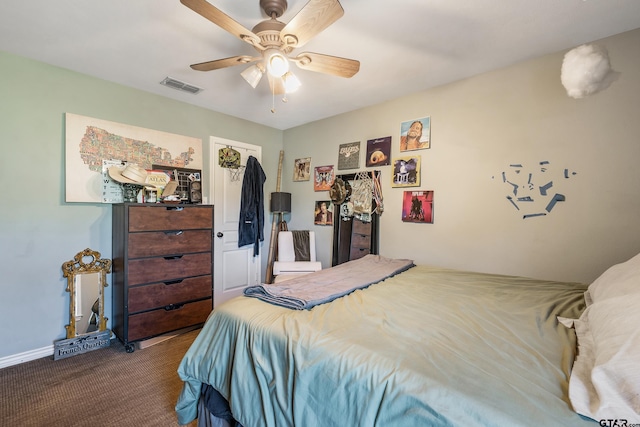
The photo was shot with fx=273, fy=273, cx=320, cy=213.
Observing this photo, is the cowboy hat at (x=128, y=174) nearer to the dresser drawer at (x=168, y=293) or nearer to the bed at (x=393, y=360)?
the dresser drawer at (x=168, y=293)

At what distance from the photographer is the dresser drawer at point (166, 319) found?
235 cm

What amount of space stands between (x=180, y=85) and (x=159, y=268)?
1.75 meters

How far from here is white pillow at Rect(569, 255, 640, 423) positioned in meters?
0.63

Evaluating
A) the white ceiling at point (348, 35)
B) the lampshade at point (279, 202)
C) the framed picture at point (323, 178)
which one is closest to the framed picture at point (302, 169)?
the framed picture at point (323, 178)

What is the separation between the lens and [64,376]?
2.01 metres

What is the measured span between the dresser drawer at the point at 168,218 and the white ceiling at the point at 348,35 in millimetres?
1208

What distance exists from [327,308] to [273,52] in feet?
4.82

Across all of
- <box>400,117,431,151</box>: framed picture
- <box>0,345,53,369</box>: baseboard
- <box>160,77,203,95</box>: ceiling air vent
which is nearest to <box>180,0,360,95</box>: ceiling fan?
<box>160,77,203,95</box>: ceiling air vent

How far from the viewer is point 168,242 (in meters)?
2.53

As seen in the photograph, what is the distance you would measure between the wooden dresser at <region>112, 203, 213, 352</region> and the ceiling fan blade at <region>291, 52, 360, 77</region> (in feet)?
5.75

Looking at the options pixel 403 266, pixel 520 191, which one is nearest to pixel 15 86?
pixel 403 266

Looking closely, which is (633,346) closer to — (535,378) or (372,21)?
(535,378)

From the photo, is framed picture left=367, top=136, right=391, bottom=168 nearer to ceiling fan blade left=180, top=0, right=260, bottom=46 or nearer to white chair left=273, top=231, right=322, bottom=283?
white chair left=273, top=231, right=322, bottom=283

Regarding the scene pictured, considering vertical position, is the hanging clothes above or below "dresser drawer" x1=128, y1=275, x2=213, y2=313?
above
